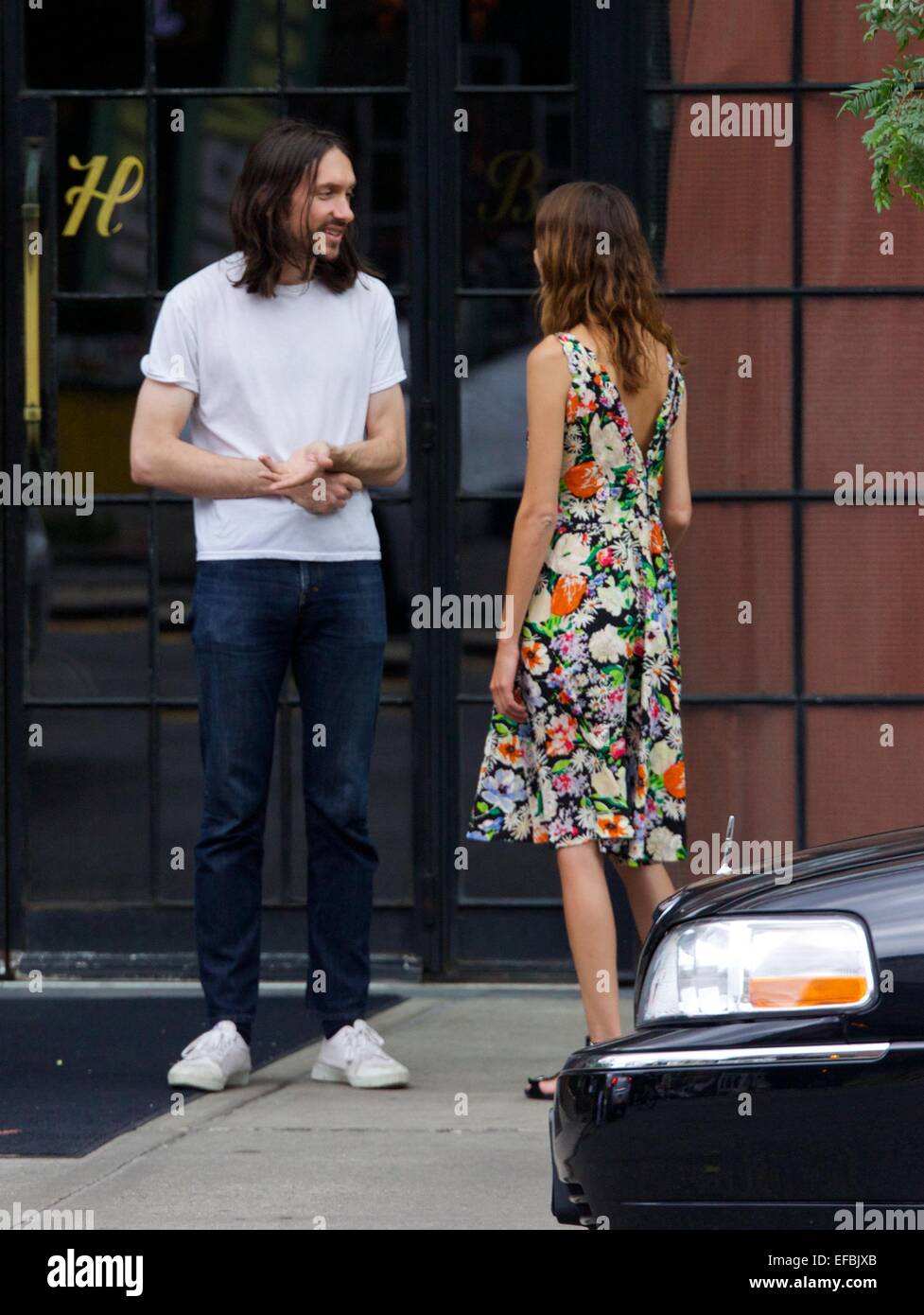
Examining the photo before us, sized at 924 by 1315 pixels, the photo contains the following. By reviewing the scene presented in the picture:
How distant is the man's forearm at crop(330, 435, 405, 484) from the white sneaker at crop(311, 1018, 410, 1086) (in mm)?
1299

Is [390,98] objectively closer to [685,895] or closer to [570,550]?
[570,550]

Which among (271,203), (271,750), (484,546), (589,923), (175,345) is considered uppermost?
(271,203)

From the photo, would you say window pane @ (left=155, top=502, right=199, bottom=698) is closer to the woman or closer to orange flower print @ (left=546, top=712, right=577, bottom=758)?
the woman

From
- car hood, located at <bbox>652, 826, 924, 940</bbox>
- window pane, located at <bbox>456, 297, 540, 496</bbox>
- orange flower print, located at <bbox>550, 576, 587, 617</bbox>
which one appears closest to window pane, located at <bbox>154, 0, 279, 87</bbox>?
window pane, located at <bbox>456, 297, 540, 496</bbox>

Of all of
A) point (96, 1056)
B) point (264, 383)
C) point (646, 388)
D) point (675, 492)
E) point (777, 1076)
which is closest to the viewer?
point (777, 1076)

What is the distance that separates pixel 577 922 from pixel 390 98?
279 centimetres

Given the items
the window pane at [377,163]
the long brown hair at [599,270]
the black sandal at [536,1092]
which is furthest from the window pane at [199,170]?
the black sandal at [536,1092]

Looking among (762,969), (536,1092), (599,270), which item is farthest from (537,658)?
(762,969)

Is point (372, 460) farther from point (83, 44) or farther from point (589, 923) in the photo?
point (83, 44)

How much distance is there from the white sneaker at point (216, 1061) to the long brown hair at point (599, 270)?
175 centimetres

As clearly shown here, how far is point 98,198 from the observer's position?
6.53 m

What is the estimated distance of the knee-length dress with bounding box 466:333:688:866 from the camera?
484 centimetres

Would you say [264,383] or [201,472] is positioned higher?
[264,383]

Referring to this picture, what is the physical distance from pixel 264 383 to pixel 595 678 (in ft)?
3.41
